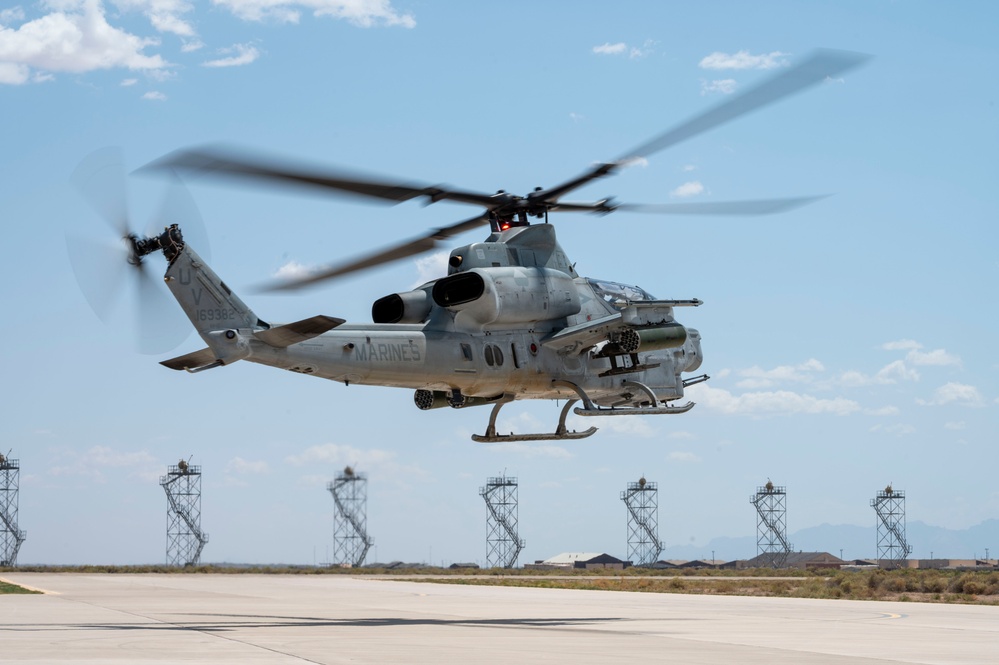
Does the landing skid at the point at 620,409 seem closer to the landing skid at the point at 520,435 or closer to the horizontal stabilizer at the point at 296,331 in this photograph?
the landing skid at the point at 520,435

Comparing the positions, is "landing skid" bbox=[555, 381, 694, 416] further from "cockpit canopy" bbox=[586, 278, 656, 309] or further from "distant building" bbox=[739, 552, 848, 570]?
"distant building" bbox=[739, 552, 848, 570]

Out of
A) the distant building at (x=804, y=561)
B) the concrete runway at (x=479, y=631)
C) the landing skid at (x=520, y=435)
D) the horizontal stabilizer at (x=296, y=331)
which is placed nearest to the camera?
the concrete runway at (x=479, y=631)

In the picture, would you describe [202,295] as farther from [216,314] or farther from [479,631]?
[479,631]

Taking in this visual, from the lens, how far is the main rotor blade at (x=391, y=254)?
21016mm

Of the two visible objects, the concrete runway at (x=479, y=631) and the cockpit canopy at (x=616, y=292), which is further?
the cockpit canopy at (x=616, y=292)

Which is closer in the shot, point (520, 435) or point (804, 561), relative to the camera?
point (520, 435)

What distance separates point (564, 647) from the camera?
14.2m

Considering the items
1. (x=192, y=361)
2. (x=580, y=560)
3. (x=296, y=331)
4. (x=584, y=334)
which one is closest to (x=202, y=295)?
(x=192, y=361)

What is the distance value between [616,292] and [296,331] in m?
7.99

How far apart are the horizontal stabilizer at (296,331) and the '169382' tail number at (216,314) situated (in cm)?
51

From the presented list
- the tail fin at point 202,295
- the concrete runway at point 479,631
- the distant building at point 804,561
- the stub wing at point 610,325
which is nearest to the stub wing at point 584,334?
the stub wing at point 610,325

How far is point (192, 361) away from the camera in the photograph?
19.4 m

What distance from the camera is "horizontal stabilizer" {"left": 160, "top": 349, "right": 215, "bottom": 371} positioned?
19219 millimetres

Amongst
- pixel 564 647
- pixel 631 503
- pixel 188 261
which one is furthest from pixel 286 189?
pixel 631 503
